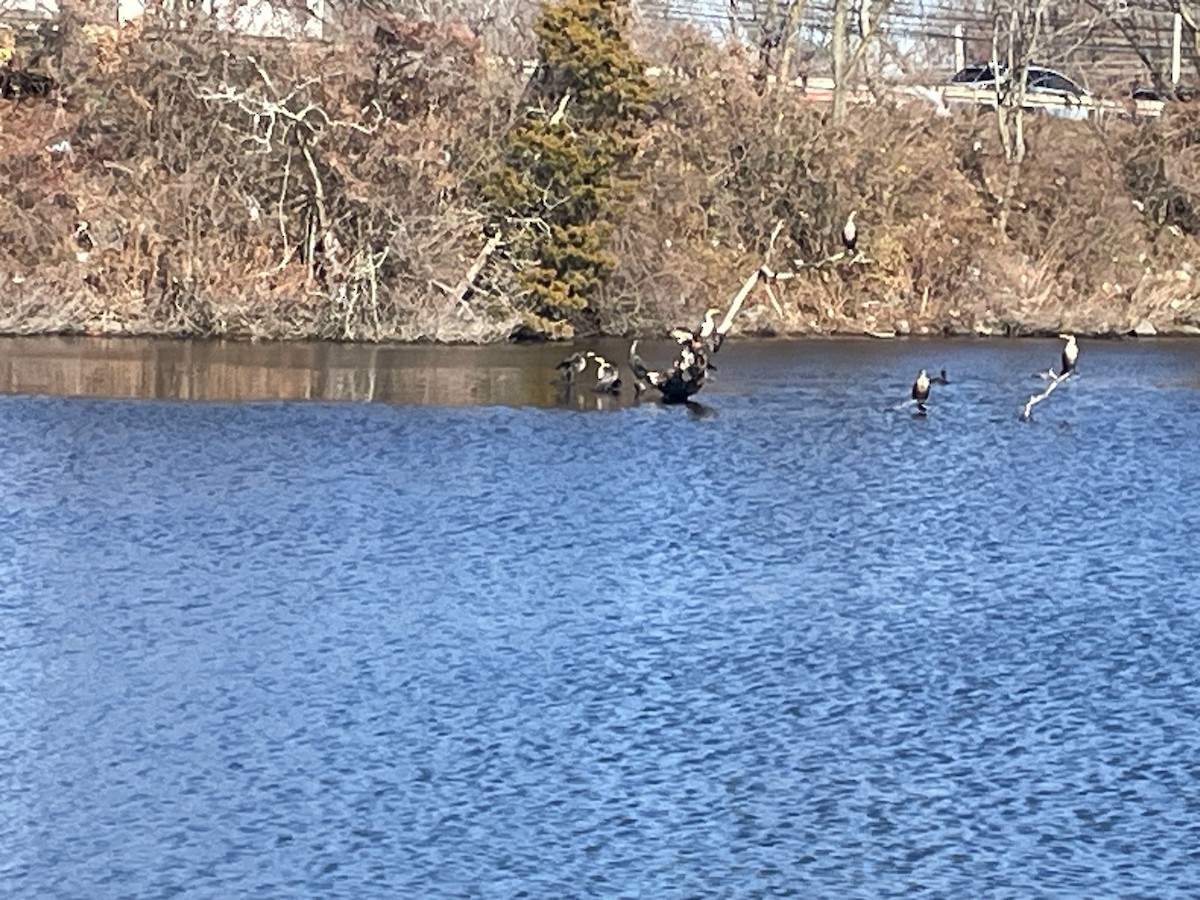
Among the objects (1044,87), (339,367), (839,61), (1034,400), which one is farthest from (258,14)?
(1044,87)

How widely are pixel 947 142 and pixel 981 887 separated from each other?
44.1m

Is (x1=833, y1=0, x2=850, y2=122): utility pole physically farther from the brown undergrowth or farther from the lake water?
the lake water

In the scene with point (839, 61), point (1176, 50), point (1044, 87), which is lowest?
point (839, 61)

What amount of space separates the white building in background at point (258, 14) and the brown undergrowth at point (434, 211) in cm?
70

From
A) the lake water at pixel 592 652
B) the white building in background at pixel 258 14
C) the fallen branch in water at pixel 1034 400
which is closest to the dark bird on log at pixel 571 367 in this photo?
the lake water at pixel 592 652

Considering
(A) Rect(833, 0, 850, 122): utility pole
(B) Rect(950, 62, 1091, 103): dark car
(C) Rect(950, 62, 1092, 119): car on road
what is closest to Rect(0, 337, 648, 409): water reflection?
(A) Rect(833, 0, 850, 122): utility pole

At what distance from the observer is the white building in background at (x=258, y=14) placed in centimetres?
4644

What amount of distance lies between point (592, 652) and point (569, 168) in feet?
88.5

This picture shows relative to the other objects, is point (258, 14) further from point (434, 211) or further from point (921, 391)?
point (921, 391)

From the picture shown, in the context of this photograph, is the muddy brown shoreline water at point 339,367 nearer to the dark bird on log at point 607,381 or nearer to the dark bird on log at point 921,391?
the dark bird on log at point 607,381

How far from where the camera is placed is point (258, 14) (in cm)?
4766

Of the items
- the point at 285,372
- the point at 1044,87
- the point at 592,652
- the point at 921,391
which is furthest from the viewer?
the point at 1044,87

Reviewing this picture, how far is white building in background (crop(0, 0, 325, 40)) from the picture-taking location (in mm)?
46438

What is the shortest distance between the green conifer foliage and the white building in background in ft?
18.6
